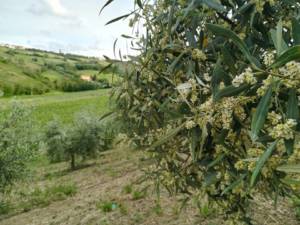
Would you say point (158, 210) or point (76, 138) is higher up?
point (158, 210)

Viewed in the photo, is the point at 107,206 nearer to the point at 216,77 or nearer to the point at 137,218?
the point at 137,218

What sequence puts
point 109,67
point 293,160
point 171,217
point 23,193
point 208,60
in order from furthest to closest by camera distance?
point 23,193
point 171,217
point 109,67
point 208,60
point 293,160

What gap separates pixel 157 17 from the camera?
2.32 meters

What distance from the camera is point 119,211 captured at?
21.4 feet

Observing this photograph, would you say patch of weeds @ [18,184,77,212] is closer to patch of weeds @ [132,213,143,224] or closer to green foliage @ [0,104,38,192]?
green foliage @ [0,104,38,192]

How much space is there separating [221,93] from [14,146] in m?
7.01

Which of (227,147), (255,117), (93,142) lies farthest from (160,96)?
(93,142)

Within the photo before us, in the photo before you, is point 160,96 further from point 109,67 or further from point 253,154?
point 253,154

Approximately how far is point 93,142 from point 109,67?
10574 millimetres

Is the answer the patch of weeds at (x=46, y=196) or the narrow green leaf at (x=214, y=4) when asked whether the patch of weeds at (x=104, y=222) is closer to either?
the patch of weeds at (x=46, y=196)

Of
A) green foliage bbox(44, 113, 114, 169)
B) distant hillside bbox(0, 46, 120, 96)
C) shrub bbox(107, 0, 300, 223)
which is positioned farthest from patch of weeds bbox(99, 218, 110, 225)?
distant hillside bbox(0, 46, 120, 96)

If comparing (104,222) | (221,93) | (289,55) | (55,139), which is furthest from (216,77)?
(55,139)

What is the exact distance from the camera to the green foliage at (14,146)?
7.75 m

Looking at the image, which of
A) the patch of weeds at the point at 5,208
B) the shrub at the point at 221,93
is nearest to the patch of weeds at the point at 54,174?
the patch of weeds at the point at 5,208
